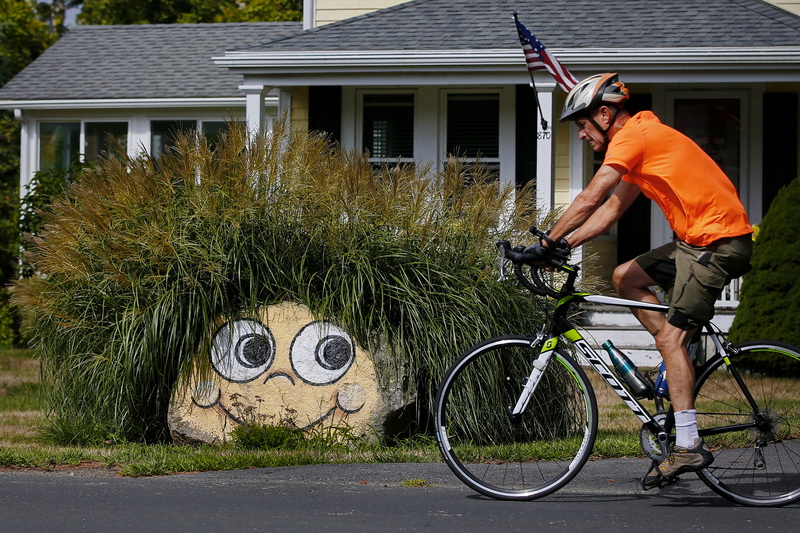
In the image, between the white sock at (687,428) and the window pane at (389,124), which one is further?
the window pane at (389,124)

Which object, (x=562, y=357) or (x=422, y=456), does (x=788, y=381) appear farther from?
(x=422, y=456)

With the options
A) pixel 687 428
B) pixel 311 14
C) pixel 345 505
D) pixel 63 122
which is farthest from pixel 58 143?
pixel 687 428

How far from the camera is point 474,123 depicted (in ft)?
45.5

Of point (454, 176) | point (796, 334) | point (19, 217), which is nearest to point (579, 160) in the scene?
point (796, 334)

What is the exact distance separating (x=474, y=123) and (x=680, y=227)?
910cm

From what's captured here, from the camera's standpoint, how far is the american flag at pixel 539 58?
37.3ft

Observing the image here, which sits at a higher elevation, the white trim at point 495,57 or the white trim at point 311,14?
the white trim at point 311,14

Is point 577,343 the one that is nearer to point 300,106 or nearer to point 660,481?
point 660,481

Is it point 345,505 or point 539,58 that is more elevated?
point 539,58

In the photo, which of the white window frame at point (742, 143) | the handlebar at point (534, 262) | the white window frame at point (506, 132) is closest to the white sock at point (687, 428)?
the handlebar at point (534, 262)

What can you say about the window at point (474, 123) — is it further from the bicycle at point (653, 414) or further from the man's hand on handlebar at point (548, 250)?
the man's hand on handlebar at point (548, 250)

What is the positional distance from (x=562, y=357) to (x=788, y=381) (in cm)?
150

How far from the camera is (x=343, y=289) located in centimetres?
659

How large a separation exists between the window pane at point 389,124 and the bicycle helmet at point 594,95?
890 centimetres
